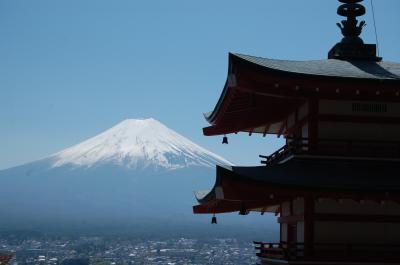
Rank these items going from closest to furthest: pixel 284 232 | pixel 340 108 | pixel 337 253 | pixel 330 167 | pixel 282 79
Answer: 1. pixel 337 253
2. pixel 282 79
3. pixel 330 167
4. pixel 340 108
5. pixel 284 232

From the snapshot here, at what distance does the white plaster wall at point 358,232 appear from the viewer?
17359 millimetres

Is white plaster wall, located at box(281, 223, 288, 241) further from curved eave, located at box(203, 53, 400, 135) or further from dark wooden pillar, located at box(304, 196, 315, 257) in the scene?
curved eave, located at box(203, 53, 400, 135)

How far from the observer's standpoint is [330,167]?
17375 mm

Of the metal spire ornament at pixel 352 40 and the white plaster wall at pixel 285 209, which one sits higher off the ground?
the metal spire ornament at pixel 352 40

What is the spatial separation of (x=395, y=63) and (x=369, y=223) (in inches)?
189

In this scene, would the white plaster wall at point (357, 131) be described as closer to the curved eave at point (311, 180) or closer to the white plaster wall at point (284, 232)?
the curved eave at point (311, 180)

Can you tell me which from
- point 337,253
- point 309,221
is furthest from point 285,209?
point 337,253

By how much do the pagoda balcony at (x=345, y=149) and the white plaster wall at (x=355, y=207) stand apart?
1063mm

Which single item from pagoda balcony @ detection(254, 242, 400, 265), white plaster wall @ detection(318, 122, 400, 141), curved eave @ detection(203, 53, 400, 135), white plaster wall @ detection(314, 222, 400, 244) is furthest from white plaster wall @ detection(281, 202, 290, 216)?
curved eave @ detection(203, 53, 400, 135)

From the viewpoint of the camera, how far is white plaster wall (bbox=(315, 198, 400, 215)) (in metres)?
17.4

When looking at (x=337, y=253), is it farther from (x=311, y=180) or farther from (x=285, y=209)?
(x=285, y=209)

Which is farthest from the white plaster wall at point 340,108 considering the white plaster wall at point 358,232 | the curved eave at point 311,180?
the white plaster wall at point 358,232

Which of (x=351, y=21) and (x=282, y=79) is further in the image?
(x=351, y=21)

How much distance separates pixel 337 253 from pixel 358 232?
3.03ft
